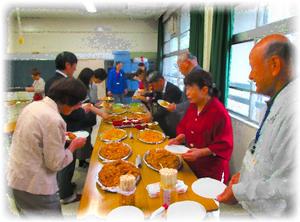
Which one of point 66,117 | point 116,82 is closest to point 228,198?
point 66,117

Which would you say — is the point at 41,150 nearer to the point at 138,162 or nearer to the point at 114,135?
the point at 138,162

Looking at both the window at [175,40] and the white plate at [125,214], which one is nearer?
the white plate at [125,214]

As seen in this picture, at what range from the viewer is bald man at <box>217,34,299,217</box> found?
813 millimetres

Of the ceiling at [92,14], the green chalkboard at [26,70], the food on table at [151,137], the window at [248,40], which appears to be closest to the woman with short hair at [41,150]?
the food on table at [151,137]

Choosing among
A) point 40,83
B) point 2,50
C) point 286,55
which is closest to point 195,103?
point 286,55

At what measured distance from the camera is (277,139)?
2.74ft

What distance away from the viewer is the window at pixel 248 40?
84.5 inches

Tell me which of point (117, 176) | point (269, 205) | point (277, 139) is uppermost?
point (277, 139)

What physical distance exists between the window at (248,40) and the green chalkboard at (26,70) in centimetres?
608

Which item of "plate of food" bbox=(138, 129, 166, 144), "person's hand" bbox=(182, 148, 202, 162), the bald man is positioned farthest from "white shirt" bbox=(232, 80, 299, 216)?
"plate of food" bbox=(138, 129, 166, 144)

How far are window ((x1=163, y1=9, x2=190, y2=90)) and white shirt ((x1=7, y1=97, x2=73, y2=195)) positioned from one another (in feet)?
13.8

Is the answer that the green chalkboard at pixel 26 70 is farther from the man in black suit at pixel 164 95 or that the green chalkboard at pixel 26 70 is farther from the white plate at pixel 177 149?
the white plate at pixel 177 149

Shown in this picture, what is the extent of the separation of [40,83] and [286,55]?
637cm

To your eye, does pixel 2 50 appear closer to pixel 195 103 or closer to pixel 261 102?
pixel 195 103
